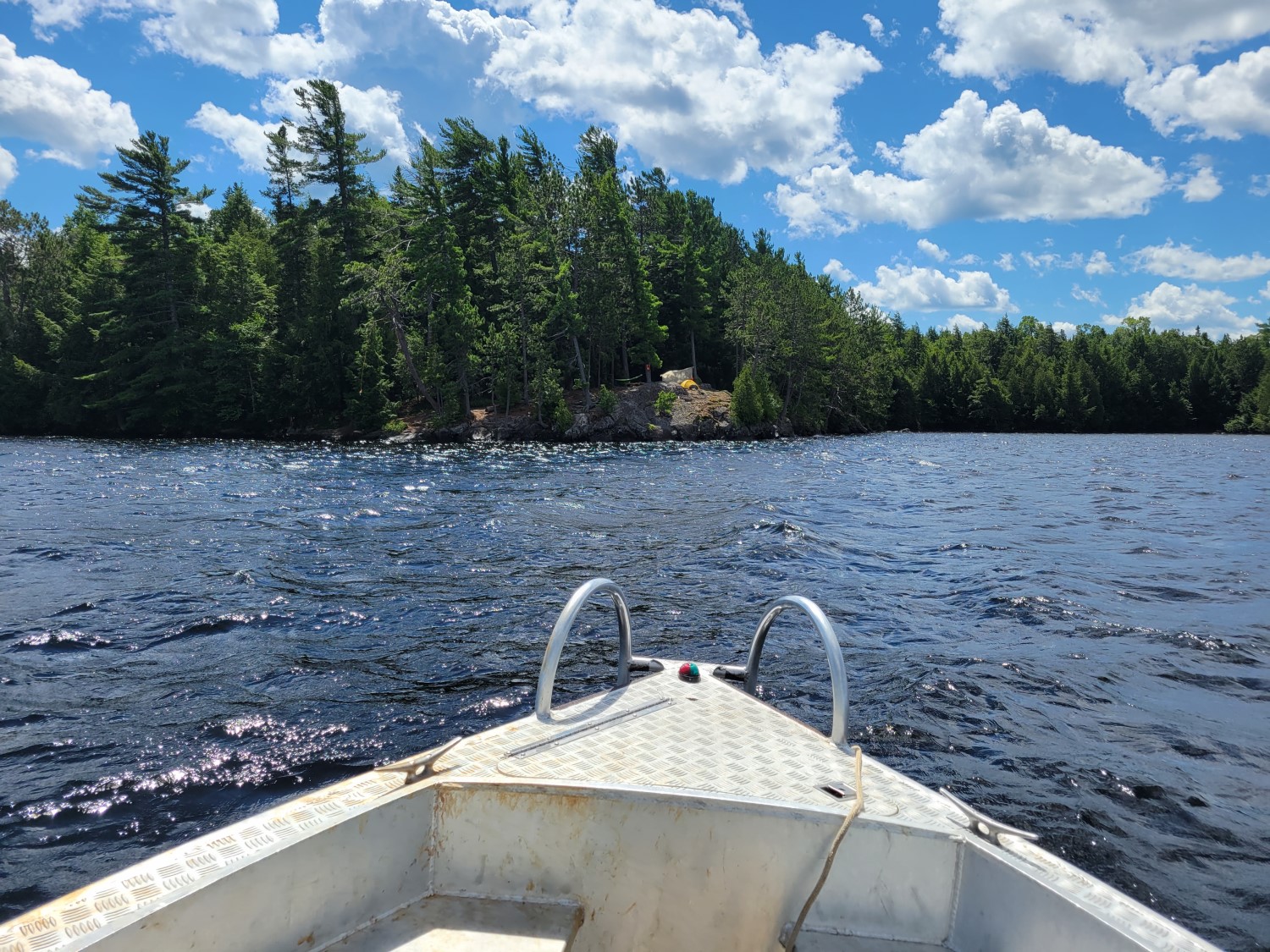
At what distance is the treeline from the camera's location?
163 ft

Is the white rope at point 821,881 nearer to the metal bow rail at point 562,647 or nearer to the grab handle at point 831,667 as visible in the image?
the grab handle at point 831,667

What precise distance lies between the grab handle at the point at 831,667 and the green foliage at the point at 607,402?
145 feet

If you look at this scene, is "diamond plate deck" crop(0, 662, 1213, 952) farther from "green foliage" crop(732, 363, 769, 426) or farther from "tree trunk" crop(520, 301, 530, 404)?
"green foliage" crop(732, 363, 769, 426)

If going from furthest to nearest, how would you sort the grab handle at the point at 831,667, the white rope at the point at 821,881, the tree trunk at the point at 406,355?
1. the tree trunk at the point at 406,355
2. the grab handle at the point at 831,667
3. the white rope at the point at 821,881

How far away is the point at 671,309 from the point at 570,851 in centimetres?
6609

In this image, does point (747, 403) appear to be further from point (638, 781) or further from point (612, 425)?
point (638, 781)

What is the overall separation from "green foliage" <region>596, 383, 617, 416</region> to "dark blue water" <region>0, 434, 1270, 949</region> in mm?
28897

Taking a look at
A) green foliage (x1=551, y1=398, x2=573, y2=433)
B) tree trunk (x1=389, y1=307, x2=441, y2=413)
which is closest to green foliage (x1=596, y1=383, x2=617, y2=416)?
green foliage (x1=551, y1=398, x2=573, y2=433)

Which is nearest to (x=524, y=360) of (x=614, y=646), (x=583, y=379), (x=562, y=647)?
(x=583, y=379)

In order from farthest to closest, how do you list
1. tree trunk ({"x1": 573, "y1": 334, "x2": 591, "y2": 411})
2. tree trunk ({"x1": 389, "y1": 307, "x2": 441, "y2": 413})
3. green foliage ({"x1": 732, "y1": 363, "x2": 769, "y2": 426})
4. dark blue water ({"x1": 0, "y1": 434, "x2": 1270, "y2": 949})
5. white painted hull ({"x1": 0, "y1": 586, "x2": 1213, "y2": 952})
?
1. green foliage ({"x1": 732, "y1": 363, "x2": 769, "y2": 426})
2. tree trunk ({"x1": 573, "y1": 334, "x2": 591, "y2": 411})
3. tree trunk ({"x1": 389, "y1": 307, "x2": 441, "y2": 413})
4. dark blue water ({"x1": 0, "y1": 434, "x2": 1270, "y2": 949})
5. white painted hull ({"x1": 0, "y1": 586, "x2": 1213, "y2": 952})

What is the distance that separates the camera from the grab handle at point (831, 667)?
446 centimetres

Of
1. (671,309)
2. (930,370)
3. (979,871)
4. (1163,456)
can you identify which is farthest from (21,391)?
(930,370)

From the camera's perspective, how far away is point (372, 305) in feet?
160

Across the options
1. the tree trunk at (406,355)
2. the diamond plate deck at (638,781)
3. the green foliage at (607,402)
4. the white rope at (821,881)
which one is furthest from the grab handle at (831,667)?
the tree trunk at (406,355)
